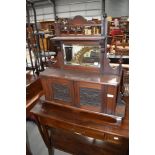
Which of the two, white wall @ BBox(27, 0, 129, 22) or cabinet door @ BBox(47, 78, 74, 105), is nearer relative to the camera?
cabinet door @ BBox(47, 78, 74, 105)

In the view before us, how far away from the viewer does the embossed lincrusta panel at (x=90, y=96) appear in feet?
3.56

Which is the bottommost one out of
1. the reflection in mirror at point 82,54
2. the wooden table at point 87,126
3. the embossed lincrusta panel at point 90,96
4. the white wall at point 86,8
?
the wooden table at point 87,126

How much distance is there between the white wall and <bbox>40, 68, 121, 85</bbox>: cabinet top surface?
5469 millimetres

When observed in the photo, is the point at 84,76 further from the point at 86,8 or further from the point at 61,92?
the point at 86,8

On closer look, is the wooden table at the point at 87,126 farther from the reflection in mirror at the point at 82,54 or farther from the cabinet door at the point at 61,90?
the reflection in mirror at the point at 82,54

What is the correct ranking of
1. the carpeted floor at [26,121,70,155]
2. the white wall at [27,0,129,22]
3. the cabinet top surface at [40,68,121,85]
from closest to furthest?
the cabinet top surface at [40,68,121,85], the carpeted floor at [26,121,70,155], the white wall at [27,0,129,22]

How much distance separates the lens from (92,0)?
6.02m

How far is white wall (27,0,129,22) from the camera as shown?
5.95 meters

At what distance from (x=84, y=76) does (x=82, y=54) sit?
18cm

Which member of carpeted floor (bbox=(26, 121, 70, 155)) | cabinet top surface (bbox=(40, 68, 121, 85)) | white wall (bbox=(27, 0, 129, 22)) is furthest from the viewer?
white wall (bbox=(27, 0, 129, 22))

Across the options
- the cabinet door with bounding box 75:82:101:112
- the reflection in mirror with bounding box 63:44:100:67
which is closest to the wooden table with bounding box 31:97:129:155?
the cabinet door with bounding box 75:82:101:112

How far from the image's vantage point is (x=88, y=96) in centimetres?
112

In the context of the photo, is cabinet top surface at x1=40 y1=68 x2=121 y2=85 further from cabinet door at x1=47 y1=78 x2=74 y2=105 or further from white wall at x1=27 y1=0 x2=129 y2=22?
white wall at x1=27 y1=0 x2=129 y2=22

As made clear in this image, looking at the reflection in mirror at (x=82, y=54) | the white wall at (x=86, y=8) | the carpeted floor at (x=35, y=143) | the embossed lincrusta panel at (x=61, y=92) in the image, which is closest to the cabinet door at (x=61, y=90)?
the embossed lincrusta panel at (x=61, y=92)
